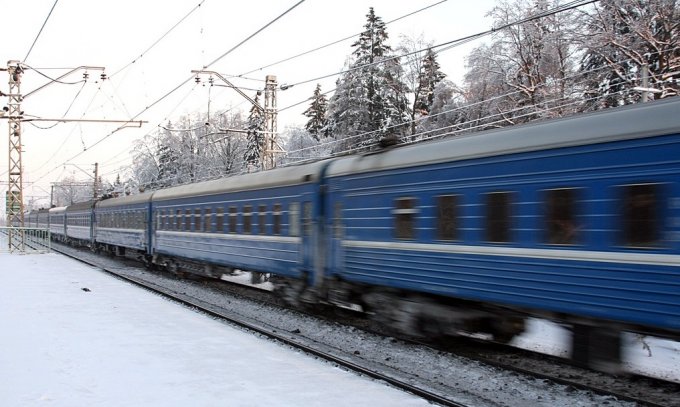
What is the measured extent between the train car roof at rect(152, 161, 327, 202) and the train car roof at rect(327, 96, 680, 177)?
259 cm

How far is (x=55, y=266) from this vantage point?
960 inches

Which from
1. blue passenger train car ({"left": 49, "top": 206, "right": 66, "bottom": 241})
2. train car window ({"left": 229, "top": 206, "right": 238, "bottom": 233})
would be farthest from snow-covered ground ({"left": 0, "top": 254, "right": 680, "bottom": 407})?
blue passenger train car ({"left": 49, "top": 206, "right": 66, "bottom": 241})

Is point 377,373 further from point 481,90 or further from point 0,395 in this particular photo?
point 481,90

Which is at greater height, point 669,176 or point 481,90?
point 481,90

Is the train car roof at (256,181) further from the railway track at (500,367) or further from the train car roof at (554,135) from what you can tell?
the railway track at (500,367)

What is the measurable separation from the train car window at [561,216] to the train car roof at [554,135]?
1.80 ft

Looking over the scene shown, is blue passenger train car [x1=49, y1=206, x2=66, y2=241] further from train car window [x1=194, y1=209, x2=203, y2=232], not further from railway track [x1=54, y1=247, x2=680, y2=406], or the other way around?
railway track [x1=54, y1=247, x2=680, y2=406]

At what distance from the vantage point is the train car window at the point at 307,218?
12.4 metres

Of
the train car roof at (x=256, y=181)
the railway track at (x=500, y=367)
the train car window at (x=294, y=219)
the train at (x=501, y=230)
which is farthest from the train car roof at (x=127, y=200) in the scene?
the railway track at (x=500, y=367)

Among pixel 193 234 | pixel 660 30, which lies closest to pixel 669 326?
pixel 193 234

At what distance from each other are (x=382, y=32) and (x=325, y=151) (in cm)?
1072

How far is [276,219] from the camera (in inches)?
541

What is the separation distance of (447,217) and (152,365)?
171 inches

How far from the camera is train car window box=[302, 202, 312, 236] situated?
1238 cm
